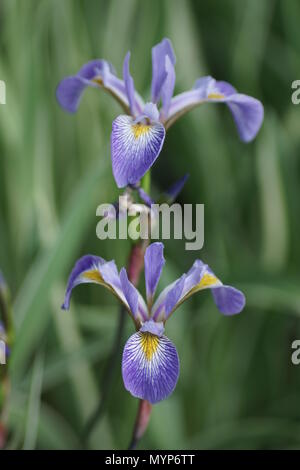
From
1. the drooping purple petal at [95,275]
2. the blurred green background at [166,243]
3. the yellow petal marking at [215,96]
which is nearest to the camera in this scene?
the drooping purple petal at [95,275]

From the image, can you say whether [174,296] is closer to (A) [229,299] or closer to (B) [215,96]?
(A) [229,299]

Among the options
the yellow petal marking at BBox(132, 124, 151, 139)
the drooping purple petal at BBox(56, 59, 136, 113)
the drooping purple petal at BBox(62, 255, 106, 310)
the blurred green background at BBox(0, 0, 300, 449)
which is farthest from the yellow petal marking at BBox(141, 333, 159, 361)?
the blurred green background at BBox(0, 0, 300, 449)

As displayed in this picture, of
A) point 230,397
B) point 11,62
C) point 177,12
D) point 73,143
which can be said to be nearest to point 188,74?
point 177,12

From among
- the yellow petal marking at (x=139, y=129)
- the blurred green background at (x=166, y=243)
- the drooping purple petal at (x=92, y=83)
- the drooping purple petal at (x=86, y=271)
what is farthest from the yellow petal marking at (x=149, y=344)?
the blurred green background at (x=166, y=243)

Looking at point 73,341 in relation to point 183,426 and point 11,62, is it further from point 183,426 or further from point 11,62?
point 11,62

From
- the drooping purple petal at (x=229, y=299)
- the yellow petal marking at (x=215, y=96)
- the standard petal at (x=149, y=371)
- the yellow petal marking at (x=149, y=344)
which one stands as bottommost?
the standard petal at (x=149, y=371)

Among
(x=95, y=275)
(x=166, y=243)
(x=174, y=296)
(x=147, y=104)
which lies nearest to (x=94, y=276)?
(x=95, y=275)

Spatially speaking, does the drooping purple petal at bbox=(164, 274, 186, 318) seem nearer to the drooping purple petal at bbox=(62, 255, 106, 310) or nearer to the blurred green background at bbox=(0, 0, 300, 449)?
the drooping purple petal at bbox=(62, 255, 106, 310)

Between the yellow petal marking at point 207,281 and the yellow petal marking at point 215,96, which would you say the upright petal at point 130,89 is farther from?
the yellow petal marking at point 207,281
